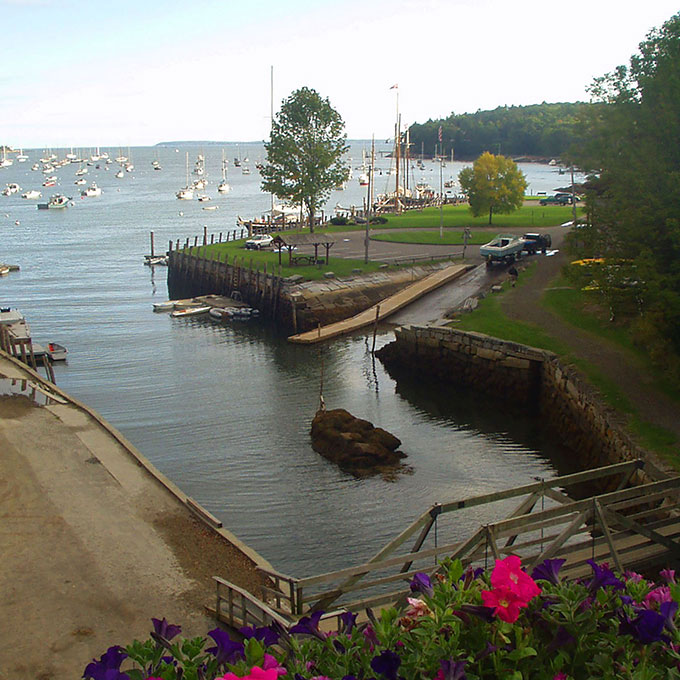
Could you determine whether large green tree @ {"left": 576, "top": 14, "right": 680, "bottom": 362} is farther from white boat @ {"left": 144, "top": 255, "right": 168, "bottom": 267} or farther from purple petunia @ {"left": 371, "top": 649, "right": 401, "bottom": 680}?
white boat @ {"left": 144, "top": 255, "right": 168, "bottom": 267}

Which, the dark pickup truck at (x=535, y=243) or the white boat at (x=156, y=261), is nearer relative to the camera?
the dark pickup truck at (x=535, y=243)

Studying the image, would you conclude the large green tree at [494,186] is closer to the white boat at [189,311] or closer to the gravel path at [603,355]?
the gravel path at [603,355]

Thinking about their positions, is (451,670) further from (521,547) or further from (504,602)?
(521,547)

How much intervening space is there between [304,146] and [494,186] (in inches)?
681

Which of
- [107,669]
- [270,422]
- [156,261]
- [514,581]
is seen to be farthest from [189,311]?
[514,581]

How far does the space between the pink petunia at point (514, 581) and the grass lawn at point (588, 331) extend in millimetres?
16888

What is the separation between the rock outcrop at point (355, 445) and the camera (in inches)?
1094

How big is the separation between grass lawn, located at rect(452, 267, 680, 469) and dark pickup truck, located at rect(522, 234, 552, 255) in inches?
315

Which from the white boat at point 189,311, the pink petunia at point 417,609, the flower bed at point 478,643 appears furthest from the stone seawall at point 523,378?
the white boat at point 189,311

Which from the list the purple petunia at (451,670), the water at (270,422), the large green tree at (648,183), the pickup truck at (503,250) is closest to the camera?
the purple petunia at (451,670)

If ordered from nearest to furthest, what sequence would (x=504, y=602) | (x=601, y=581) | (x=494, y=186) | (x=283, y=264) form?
(x=504, y=602) < (x=601, y=581) < (x=283, y=264) < (x=494, y=186)

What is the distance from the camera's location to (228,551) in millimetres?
17266

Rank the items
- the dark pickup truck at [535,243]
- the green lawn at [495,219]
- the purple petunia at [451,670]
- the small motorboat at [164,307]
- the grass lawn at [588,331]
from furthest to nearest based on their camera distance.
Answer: the green lawn at [495,219]
the dark pickup truck at [535,243]
the small motorboat at [164,307]
the grass lawn at [588,331]
the purple petunia at [451,670]

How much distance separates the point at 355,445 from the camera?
2830 centimetres
